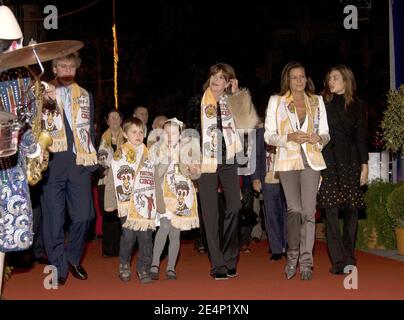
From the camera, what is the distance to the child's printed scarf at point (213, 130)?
932 cm

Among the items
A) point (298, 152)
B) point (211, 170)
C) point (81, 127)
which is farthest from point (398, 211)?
point (81, 127)

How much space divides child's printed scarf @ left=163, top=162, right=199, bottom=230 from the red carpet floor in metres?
0.54

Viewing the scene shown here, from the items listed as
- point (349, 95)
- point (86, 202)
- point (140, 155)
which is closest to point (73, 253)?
point (86, 202)

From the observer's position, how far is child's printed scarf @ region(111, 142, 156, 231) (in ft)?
30.2

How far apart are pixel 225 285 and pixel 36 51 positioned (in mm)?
3861

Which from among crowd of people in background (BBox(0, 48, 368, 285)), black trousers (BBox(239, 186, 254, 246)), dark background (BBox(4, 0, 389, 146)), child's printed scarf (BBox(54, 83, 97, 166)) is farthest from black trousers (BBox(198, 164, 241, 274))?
dark background (BBox(4, 0, 389, 146))

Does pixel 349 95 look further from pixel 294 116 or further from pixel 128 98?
pixel 128 98

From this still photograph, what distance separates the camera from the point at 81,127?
905cm

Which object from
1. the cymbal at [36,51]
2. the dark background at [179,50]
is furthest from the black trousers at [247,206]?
the dark background at [179,50]

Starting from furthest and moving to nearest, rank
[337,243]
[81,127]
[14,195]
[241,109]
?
1. [337,243]
2. [241,109]
3. [81,127]
4. [14,195]

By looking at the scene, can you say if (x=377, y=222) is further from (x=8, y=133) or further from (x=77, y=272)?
(x=8, y=133)

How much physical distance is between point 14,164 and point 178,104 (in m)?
26.6

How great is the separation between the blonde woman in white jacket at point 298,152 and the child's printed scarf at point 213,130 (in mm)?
353

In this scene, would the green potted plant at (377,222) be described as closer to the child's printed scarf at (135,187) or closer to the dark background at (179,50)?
the child's printed scarf at (135,187)
